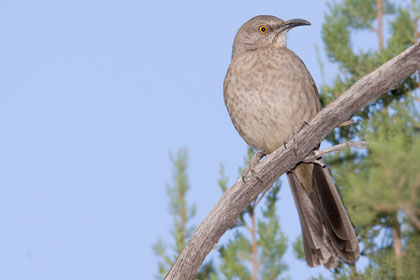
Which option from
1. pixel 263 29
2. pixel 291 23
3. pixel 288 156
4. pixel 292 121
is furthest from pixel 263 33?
pixel 288 156

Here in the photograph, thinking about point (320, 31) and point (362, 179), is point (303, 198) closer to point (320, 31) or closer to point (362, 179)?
point (362, 179)

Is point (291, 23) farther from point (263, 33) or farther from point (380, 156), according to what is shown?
point (380, 156)

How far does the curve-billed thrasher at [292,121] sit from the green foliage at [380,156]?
0.23 meters

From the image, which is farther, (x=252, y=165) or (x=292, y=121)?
(x=292, y=121)

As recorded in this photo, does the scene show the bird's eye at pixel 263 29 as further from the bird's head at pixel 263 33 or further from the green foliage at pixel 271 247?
the green foliage at pixel 271 247

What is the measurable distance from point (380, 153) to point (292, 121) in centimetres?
78

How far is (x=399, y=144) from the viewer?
14.8 ft

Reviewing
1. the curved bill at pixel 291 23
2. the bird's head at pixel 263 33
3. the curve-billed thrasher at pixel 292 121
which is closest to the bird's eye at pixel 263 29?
the bird's head at pixel 263 33

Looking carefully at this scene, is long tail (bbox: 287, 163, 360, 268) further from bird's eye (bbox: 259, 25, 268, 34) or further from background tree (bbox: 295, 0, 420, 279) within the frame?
bird's eye (bbox: 259, 25, 268, 34)

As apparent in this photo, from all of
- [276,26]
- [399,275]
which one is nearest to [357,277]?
[399,275]

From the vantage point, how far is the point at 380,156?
4.47 m

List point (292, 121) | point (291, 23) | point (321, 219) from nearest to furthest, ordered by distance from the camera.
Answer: point (292, 121)
point (321, 219)
point (291, 23)

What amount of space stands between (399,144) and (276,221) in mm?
1199

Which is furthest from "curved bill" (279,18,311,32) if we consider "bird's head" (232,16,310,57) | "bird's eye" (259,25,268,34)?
"bird's eye" (259,25,268,34)
